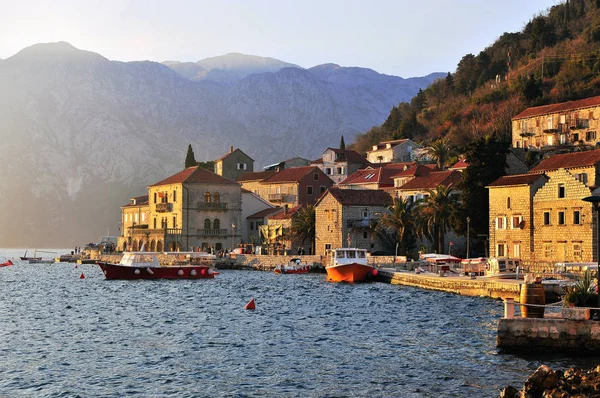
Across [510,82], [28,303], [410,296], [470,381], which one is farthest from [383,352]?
[510,82]

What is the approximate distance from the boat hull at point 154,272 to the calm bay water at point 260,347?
19.1 meters

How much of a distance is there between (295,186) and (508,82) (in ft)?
132

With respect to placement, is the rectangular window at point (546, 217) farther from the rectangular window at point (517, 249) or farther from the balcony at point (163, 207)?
the balcony at point (163, 207)

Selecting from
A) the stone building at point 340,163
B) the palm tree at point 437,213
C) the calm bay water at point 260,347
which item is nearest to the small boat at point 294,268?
the palm tree at point 437,213

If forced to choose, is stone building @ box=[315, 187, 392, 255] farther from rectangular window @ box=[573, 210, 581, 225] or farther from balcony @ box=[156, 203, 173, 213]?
rectangular window @ box=[573, 210, 581, 225]

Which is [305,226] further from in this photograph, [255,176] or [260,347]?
[260,347]

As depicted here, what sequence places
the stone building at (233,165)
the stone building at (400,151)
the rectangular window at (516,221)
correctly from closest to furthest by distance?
the rectangular window at (516,221) → the stone building at (400,151) → the stone building at (233,165)

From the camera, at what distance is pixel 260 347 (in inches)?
1298

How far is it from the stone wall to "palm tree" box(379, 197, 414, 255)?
170 feet

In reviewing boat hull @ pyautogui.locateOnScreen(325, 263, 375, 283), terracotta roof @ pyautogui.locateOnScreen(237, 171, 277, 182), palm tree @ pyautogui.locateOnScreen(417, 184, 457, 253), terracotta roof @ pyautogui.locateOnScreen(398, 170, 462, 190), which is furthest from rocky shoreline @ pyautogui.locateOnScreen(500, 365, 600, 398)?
terracotta roof @ pyautogui.locateOnScreen(237, 171, 277, 182)

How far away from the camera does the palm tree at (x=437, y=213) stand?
76375 mm

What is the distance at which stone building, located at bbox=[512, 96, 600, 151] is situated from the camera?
8931cm

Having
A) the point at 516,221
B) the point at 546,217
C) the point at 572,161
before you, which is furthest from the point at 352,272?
the point at 572,161

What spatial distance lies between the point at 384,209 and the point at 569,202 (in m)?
30.8
